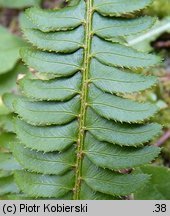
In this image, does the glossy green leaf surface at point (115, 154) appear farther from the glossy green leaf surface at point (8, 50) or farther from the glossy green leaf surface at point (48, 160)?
the glossy green leaf surface at point (8, 50)

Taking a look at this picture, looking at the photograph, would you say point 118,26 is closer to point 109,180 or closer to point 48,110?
point 48,110

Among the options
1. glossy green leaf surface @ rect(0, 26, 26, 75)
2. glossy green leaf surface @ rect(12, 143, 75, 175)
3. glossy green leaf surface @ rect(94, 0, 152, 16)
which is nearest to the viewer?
glossy green leaf surface @ rect(94, 0, 152, 16)

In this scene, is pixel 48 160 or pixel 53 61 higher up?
pixel 53 61

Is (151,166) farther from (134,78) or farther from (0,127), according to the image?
(0,127)

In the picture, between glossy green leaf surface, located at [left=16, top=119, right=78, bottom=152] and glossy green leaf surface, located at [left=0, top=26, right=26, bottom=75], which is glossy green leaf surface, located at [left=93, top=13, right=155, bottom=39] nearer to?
glossy green leaf surface, located at [left=16, top=119, right=78, bottom=152]

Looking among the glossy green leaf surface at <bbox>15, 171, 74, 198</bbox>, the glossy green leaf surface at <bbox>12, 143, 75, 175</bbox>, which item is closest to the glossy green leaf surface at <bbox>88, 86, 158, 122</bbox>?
the glossy green leaf surface at <bbox>12, 143, 75, 175</bbox>

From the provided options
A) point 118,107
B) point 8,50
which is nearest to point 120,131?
point 118,107

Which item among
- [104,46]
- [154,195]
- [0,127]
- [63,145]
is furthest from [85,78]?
[0,127]

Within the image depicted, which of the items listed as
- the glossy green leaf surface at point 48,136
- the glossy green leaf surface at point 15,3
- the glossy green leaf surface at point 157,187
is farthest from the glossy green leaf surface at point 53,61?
the glossy green leaf surface at point 15,3
